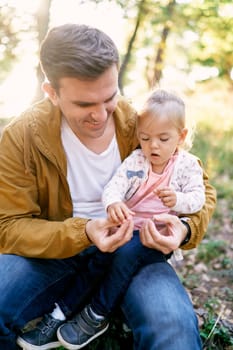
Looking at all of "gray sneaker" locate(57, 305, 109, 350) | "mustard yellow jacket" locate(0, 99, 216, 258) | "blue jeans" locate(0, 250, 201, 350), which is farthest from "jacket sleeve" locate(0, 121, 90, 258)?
"gray sneaker" locate(57, 305, 109, 350)

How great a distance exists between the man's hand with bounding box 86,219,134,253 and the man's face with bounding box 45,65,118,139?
1.62ft

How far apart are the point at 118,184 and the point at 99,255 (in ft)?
A: 1.21

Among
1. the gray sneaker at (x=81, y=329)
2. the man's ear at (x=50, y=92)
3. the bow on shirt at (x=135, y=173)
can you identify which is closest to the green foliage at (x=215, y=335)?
the gray sneaker at (x=81, y=329)

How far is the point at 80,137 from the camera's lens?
2.51 m

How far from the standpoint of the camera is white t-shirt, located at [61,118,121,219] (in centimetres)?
248

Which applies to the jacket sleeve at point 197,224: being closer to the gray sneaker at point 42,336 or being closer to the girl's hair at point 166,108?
the girl's hair at point 166,108

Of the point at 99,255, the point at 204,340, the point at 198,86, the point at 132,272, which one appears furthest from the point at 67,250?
the point at 198,86

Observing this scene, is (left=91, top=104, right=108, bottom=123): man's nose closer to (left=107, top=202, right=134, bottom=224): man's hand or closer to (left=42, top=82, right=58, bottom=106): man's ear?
(left=42, top=82, right=58, bottom=106): man's ear

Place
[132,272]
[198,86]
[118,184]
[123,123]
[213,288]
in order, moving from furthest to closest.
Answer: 1. [198,86]
2. [213,288]
3. [123,123]
4. [118,184]
5. [132,272]

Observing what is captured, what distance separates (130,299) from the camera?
218 centimetres

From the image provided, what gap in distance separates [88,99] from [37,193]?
1.92ft

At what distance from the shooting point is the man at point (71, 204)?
2.12m

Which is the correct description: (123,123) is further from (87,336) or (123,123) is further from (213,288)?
(213,288)

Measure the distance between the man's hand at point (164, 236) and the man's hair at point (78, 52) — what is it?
73 cm
